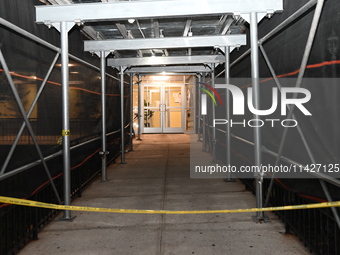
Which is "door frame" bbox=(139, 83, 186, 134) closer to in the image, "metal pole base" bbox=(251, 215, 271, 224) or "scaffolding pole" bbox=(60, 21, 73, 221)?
"scaffolding pole" bbox=(60, 21, 73, 221)

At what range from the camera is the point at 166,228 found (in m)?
3.68

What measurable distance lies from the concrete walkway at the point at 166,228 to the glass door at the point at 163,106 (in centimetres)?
1252

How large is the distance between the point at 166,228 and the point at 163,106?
14.9 m

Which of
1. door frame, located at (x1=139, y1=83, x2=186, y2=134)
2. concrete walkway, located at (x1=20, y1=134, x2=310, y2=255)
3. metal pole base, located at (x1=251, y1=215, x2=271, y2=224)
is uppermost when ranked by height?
door frame, located at (x1=139, y1=83, x2=186, y2=134)

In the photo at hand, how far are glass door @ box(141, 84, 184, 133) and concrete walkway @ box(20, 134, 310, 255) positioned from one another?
493 inches

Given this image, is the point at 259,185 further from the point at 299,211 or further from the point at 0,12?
the point at 0,12

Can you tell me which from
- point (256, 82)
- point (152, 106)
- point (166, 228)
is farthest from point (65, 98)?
point (152, 106)

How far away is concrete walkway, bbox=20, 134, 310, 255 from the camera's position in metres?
3.14

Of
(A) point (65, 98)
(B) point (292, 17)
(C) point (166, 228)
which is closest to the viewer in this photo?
(B) point (292, 17)

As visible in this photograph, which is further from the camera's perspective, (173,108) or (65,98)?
(173,108)

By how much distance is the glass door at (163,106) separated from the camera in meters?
18.3

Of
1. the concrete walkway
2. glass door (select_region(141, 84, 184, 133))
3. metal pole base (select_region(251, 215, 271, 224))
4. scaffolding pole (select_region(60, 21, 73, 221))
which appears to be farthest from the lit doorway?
metal pole base (select_region(251, 215, 271, 224))

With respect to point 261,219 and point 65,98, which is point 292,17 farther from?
point 65,98

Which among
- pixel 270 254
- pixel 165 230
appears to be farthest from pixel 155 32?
pixel 270 254
